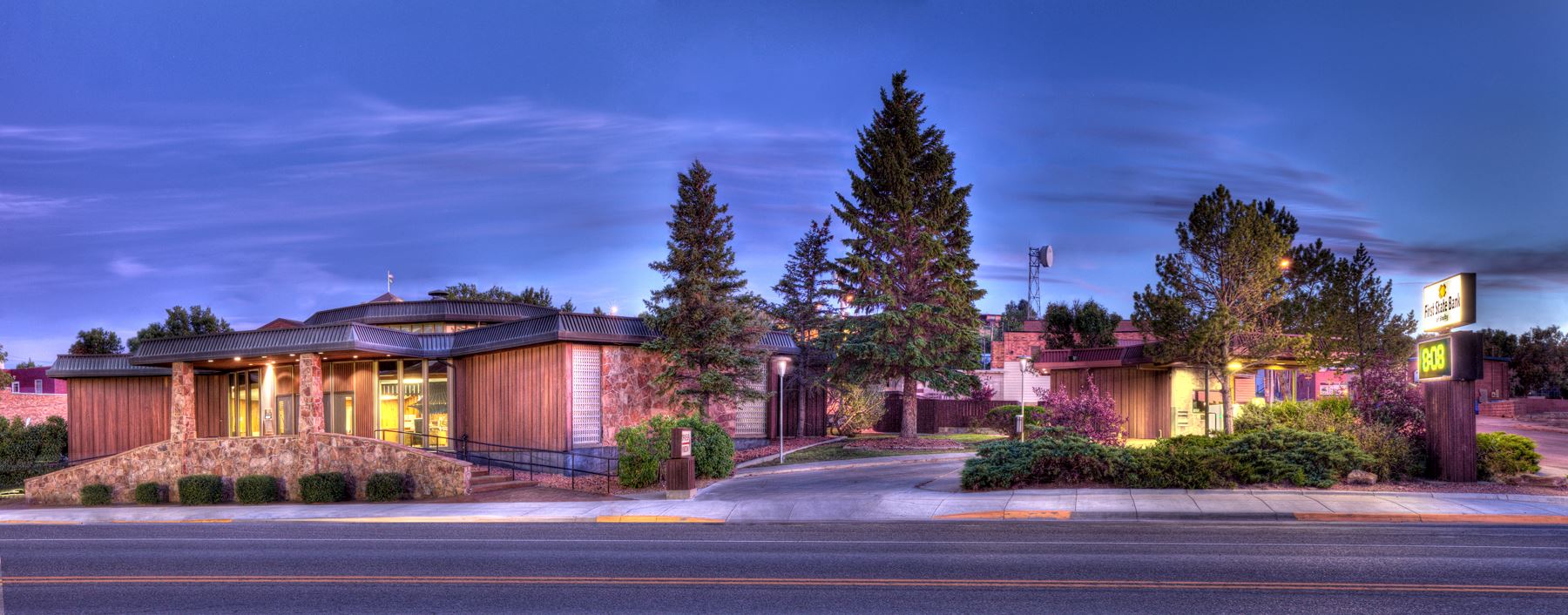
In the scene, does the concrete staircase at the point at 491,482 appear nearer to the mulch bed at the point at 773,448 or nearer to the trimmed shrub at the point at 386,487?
the trimmed shrub at the point at 386,487

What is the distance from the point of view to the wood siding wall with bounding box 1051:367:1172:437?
112 feet

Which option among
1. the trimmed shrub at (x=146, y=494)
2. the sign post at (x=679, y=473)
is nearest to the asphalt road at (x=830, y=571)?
the sign post at (x=679, y=473)

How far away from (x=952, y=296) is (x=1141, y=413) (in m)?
9.65

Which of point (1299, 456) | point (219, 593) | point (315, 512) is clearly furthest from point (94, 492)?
point (1299, 456)

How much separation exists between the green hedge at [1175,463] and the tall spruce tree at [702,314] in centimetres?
998

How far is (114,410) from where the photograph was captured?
115 ft

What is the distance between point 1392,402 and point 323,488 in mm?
26414

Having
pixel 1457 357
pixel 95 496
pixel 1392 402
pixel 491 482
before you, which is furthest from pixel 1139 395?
pixel 95 496

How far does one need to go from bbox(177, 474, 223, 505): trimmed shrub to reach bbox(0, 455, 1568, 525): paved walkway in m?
2.80

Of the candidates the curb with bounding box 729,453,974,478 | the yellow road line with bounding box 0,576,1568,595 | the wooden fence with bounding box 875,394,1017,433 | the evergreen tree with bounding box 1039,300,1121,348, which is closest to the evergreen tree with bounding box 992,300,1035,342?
the evergreen tree with bounding box 1039,300,1121,348

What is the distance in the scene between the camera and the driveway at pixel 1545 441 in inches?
917

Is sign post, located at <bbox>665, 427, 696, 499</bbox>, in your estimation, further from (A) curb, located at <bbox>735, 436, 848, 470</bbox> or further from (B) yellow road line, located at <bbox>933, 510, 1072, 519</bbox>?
(B) yellow road line, located at <bbox>933, 510, 1072, 519</bbox>

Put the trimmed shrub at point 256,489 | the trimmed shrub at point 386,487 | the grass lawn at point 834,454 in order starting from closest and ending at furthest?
the trimmed shrub at point 386,487, the trimmed shrub at point 256,489, the grass lawn at point 834,454

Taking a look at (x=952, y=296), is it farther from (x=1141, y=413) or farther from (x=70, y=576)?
(x=70, y=576)
